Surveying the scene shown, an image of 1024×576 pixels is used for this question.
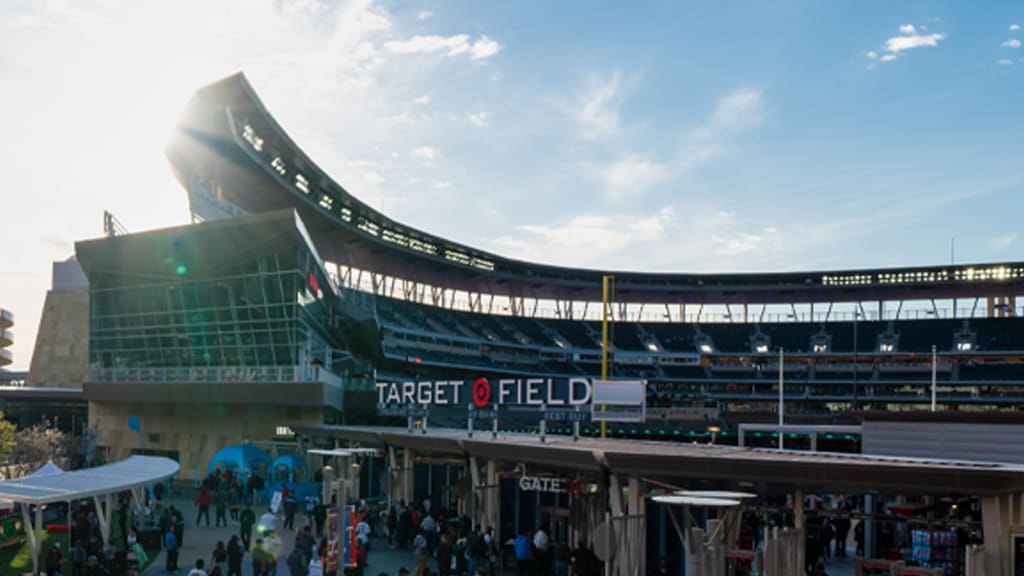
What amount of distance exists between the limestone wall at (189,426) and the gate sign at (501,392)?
14.4 m

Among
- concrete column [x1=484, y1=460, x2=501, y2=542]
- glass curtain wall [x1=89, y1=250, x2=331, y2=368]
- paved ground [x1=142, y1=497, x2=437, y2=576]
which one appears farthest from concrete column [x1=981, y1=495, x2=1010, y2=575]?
glass curtain wall [x1=89, y1=250, x2=331, y2=368]

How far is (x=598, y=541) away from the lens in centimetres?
1728

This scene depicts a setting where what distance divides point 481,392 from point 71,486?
13.8m

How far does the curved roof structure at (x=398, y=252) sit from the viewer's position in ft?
186

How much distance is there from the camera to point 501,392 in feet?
104

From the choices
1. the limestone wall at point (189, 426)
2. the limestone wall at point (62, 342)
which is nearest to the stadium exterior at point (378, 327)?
the limestone wall at point (189, 426)

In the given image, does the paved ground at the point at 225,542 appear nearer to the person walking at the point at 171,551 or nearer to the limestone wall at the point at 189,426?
the person walking at the point at 171,551

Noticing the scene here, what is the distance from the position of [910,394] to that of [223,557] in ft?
236

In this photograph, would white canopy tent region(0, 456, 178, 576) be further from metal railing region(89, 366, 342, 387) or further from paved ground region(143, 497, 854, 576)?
metal railing region(89, 366, 342, 387)

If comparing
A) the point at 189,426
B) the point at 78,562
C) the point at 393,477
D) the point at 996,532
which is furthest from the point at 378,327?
the point at 996,532

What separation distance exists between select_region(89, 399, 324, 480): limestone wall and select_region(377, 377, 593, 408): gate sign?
569 inches

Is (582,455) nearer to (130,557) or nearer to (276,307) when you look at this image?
(130,557)

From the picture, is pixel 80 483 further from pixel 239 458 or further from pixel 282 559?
pixel 239 458

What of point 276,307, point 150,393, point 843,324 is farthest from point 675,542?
point 843,324
